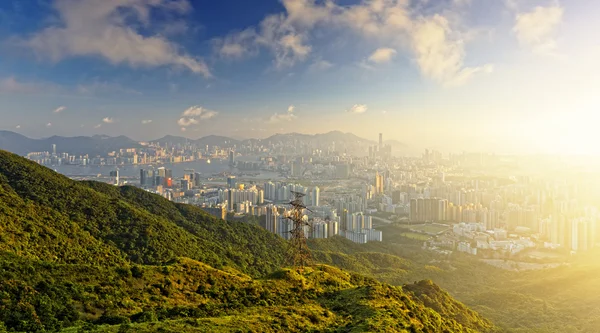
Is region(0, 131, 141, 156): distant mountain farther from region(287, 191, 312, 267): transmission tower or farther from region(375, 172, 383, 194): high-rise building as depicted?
region(287, 191, 312, 267): transmission tower

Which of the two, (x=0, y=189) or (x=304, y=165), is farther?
(x=304, y=165)

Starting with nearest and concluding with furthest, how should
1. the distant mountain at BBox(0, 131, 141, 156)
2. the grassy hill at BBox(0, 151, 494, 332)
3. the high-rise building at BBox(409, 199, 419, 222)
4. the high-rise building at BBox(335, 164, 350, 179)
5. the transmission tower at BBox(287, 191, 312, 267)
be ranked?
the grassy hill at BBox(0, 151, 494, 332), the transmission tower at BBox(287, 191, 312, 267), the high-rise building at BBox(409, 199, 419, 222), the distant mountain at BBox(0, 131, 141, 156), the high-rise building at BBox(335, 164, 350, 179)

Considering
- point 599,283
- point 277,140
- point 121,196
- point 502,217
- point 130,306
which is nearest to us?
point 130,306

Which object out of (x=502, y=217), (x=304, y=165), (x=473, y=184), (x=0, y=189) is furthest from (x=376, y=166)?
(x=0, y=189)

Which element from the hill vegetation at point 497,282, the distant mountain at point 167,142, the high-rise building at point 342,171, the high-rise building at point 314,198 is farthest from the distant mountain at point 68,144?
the hill vegetation at point 497,282

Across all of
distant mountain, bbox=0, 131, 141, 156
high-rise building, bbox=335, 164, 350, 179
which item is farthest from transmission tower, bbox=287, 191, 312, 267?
distant mountain, bbox=0, 131, 141, 156

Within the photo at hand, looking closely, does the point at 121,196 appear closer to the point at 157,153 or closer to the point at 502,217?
the point at 502,217
